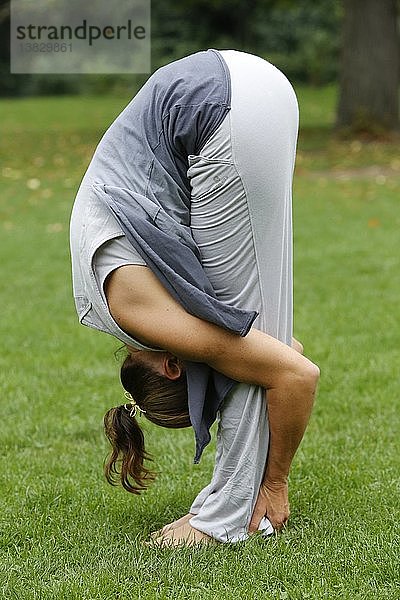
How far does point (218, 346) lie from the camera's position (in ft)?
9.77

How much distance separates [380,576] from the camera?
2.90 meters

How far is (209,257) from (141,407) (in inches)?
22.6

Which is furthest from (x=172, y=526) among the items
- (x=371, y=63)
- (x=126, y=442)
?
(x=371, y=63)

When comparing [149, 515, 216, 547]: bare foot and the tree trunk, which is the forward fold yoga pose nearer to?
[149, 515, 216, 547]: bare foot

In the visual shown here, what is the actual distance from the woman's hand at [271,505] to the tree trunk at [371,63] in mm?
14015

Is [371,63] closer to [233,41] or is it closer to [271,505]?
[271,505]

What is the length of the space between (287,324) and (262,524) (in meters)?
0.65

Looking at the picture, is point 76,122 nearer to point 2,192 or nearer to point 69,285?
point 2,192

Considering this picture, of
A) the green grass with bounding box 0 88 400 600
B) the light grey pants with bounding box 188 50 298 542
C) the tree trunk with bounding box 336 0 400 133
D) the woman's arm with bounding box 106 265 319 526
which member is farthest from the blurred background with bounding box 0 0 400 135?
the woman's arm with bounding box 106 265 319 526

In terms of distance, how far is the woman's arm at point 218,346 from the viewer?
294 cm

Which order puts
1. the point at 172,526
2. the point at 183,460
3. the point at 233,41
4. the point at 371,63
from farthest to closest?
the point at 233,41, the point at 371,63, the point at 183,460, the point at 172,526

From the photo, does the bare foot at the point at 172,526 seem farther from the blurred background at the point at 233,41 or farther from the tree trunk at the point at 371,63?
the blurred background at the point at 233,41

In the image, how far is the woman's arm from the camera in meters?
2.94

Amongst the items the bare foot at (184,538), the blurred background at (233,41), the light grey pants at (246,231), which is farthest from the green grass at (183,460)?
the blurred background at (233,41)
